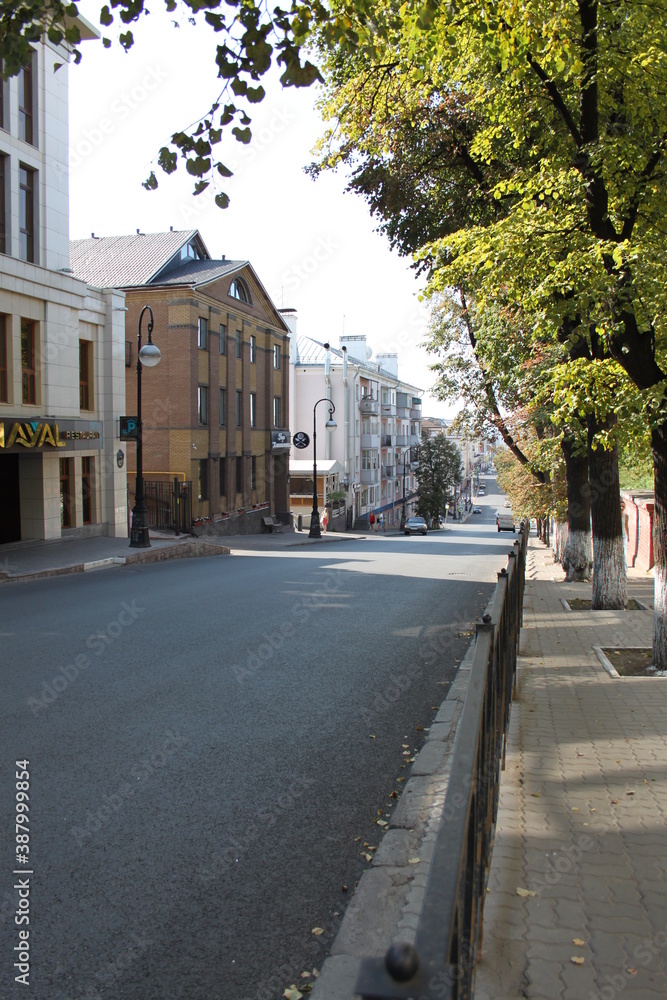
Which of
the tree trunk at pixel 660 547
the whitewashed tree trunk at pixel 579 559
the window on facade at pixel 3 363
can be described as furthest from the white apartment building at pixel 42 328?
the tree trunk at pixel 660 547

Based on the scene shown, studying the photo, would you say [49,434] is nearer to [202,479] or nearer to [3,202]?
[3,202]

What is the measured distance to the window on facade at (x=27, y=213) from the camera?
20906mm

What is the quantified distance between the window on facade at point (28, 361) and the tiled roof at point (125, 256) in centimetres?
1420

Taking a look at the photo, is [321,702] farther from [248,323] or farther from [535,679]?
[248,323]

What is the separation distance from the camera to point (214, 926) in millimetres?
3578

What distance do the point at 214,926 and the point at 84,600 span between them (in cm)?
978

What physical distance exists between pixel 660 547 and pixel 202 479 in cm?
2894

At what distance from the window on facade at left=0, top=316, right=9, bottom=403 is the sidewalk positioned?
1614cm

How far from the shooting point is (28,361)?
69.8 feet

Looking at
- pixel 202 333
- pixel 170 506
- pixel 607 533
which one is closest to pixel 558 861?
pixel 607 533

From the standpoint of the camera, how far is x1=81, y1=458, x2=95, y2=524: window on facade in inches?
960

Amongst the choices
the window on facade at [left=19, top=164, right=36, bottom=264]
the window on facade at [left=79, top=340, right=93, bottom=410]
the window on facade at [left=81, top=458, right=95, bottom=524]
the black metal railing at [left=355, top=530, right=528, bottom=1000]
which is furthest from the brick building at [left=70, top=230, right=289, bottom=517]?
the black metal railing at [left=355, top=530, right=528, bottom=1000]

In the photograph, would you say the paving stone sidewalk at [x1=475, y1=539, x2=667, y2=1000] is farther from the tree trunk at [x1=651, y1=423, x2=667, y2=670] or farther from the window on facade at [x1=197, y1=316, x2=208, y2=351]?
the window on facade at [x1=197, y1=316, x2=208, y2=351]

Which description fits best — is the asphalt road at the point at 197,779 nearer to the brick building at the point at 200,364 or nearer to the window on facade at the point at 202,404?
the brick building at the point at 200,364
